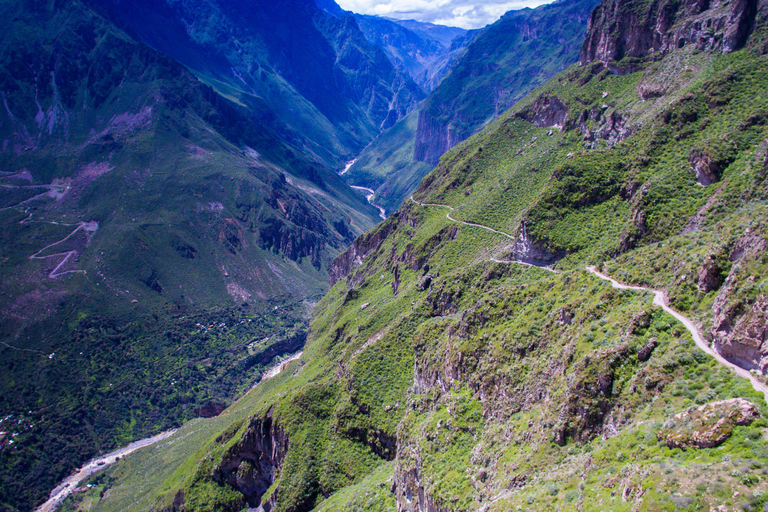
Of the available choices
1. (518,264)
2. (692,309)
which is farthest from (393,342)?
(692,309)

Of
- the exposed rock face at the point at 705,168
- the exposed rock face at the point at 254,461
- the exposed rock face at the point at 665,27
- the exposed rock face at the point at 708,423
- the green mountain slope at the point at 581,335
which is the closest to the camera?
the exposed rock face at the point at 708,423

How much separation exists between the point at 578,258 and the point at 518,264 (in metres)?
11.0

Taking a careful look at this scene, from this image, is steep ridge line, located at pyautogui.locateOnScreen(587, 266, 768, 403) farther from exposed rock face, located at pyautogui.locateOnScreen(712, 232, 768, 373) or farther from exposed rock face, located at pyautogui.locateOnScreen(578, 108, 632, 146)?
exposed rock face, located at pyautogui.locateOnScreen(578, 108, 632, 146)

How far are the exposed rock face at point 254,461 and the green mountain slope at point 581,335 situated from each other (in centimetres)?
45

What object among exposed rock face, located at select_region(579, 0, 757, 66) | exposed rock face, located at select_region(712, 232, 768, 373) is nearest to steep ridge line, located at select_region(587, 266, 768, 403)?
exposed rock face, located at select_region(712, 232, 768, 373)

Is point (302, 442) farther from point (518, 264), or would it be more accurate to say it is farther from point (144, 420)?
point (144, 420)

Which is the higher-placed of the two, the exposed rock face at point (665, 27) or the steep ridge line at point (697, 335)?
the exposed rock face at point (665, 27)

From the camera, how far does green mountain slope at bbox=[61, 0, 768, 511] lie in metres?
28.8

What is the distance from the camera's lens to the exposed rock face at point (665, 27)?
265 ft

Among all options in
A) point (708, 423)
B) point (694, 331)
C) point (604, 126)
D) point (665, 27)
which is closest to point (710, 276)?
point (694, 331)

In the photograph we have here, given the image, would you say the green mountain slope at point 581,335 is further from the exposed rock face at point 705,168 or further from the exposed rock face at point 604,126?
the exposed rock face at point 604,126

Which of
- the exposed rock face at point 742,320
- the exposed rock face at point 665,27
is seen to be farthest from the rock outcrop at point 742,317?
the exposed rock face at point 665,27

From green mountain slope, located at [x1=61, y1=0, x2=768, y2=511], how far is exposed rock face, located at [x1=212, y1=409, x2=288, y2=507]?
1.47 ft

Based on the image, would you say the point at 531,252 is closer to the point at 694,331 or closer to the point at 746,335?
the point at 694,331
